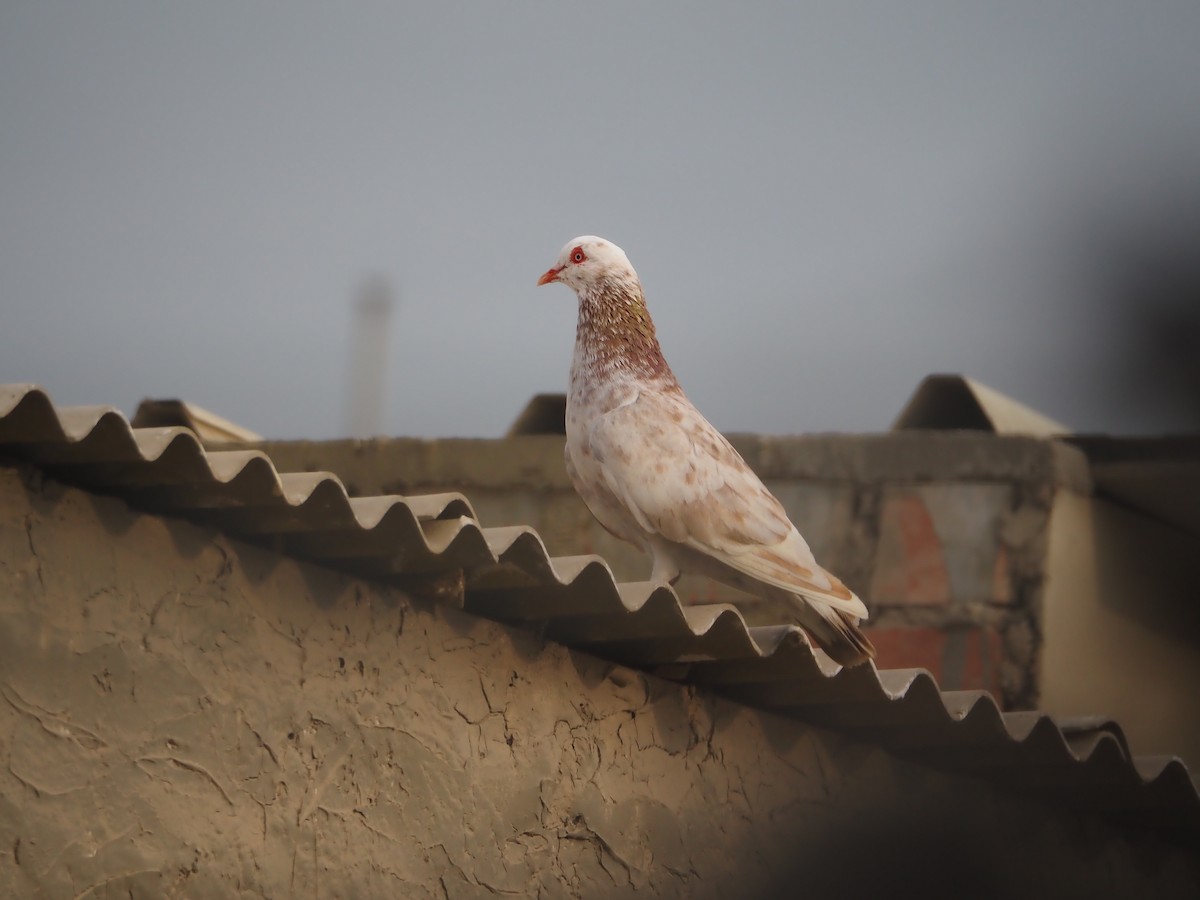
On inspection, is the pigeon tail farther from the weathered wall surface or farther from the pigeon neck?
the weathered wall surface

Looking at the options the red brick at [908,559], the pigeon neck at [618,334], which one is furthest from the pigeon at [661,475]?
the red brick at [908,559]

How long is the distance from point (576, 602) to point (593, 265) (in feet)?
4.09

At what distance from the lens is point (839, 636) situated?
3.64 m

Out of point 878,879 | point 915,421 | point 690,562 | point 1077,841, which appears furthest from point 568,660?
point 915,421

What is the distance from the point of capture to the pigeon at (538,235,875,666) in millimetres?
3707

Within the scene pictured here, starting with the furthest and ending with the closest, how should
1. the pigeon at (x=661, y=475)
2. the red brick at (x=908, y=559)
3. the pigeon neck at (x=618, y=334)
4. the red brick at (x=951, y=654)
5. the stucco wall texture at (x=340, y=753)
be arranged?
the red brick at (x=908, y=559) < the red brick at (x=951, y=654) < the pigeon neck at (x=618, y=334) < the pigeon at (x=661, y=475) < the stucco wall texture at (x=340, y=753)

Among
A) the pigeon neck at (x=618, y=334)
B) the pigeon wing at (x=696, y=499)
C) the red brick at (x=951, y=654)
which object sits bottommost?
the red brick at (x=951, y=654)

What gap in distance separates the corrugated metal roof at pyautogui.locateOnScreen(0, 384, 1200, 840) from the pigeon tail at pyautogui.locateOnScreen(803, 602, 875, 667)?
34mm

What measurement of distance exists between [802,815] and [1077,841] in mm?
1185

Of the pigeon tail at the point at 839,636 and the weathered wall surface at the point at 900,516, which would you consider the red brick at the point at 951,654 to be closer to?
the weathered wall surface at the point at 900,516

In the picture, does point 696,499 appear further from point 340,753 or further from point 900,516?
point 900,516

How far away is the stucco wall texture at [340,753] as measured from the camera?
100 inches

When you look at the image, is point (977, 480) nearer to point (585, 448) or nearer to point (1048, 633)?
point (1048, 633)

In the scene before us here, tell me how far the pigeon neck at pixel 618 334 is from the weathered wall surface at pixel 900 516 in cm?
165
